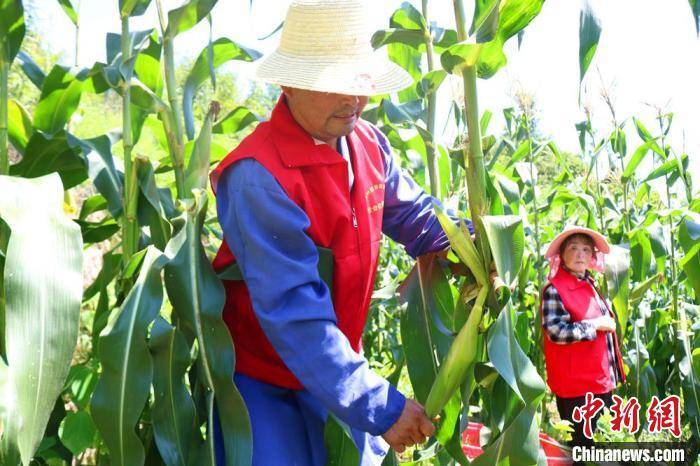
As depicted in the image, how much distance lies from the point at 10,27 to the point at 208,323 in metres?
1.10

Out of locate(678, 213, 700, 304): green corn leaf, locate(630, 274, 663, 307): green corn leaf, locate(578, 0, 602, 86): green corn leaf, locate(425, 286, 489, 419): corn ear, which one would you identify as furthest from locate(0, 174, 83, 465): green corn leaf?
locate(630, 274, 663, 307): green corn leaf

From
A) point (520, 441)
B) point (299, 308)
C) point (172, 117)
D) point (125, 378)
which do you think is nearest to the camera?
point (299, 308)

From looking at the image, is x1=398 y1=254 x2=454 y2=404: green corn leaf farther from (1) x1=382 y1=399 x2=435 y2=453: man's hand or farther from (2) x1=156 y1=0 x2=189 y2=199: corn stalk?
(2) x1=156 y1=0 x2=189 y2=199: corn stalk

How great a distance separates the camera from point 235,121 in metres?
2.84

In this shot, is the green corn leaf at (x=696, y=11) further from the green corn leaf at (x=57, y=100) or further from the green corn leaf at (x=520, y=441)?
the green corn leaf at (x=57, y=100)

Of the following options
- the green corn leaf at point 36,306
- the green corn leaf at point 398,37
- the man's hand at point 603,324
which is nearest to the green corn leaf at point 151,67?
the green corn leaf at point 398,37

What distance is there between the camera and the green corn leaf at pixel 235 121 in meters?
2.79

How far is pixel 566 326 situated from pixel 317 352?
2029mm

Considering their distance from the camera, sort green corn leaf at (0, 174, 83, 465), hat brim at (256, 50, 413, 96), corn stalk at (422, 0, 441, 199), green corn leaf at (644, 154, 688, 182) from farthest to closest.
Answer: green corn leaf at (644, 154, 688, 182) → corn stalk at (422, 0, 441, 199) → hat brim at (256, 50, 413, 96) → green corn leaf at (0, 174, 83, 465)

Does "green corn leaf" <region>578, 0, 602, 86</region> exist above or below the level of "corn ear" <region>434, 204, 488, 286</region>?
above

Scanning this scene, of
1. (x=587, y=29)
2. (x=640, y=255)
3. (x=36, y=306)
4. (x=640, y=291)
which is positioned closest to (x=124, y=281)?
(x=36, y=306)

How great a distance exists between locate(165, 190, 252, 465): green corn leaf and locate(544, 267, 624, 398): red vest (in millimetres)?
2033

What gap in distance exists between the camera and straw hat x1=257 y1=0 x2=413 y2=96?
1.92 m

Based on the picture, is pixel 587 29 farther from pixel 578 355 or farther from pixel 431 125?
pixel 578 355
